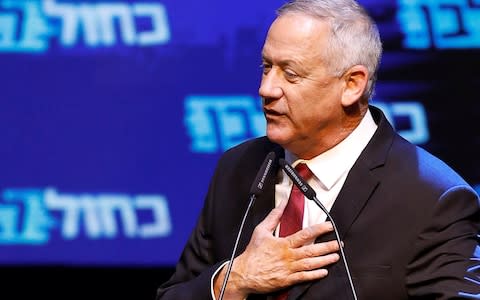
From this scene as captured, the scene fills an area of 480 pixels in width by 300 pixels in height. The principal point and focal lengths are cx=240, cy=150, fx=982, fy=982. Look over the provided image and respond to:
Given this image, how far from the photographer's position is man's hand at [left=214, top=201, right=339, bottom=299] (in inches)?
88.1

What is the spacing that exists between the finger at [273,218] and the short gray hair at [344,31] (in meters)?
0.34

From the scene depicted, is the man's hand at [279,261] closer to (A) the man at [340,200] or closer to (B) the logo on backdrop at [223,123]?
(A) the man at [340,200]

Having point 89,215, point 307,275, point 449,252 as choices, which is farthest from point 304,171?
point 89,215

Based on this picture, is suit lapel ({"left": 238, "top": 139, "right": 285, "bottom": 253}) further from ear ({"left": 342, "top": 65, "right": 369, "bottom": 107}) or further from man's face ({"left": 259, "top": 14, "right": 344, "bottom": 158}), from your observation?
ear ({"left": 342, "top": 65, "right": 369, "bottom": 107})

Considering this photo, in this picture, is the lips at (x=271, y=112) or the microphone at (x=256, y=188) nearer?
the microphone at (x=256, y=188)

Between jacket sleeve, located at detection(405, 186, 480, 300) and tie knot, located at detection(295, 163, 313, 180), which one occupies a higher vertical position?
tie knot, located at detection(295, 163, 313, 180)

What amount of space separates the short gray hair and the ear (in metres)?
0.02

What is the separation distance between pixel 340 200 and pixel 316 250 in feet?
0.50

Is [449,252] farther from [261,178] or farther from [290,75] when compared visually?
[290,75]

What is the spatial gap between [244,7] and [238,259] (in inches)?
65.1

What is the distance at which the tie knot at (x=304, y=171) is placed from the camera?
2.44 meters

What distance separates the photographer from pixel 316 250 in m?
2.24

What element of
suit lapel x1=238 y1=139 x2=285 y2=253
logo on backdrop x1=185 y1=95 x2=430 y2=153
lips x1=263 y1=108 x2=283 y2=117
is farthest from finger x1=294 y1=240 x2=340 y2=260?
logo on backdrop x1=185 y1=95 x2=430 y2=153

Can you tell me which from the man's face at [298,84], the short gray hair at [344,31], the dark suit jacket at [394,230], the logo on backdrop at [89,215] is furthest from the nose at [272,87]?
the logo on backdrop at [89,215]
